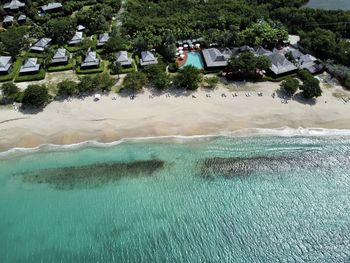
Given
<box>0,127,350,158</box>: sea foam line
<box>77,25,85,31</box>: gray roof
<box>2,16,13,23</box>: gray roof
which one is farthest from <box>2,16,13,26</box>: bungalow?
<box>0,127,350,158</box>: sea foam line

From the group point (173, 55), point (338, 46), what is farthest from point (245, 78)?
point (338, 46)

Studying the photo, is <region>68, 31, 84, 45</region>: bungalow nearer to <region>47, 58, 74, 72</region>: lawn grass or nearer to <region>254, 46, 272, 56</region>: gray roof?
<region>47, 58, 74, 72</region>: lawn grass

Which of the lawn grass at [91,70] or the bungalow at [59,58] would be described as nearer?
the lawn grass at [91,70]

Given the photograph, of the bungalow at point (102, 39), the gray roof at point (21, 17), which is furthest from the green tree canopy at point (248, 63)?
the gray roof at point (21, 17)

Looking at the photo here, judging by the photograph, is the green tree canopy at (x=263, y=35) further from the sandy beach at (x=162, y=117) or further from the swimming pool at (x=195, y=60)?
the sandy beach at (x=162, y=117)

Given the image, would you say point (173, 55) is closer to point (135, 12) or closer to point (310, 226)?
point (135, 12)

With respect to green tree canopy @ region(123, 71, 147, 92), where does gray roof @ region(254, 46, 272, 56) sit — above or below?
above
